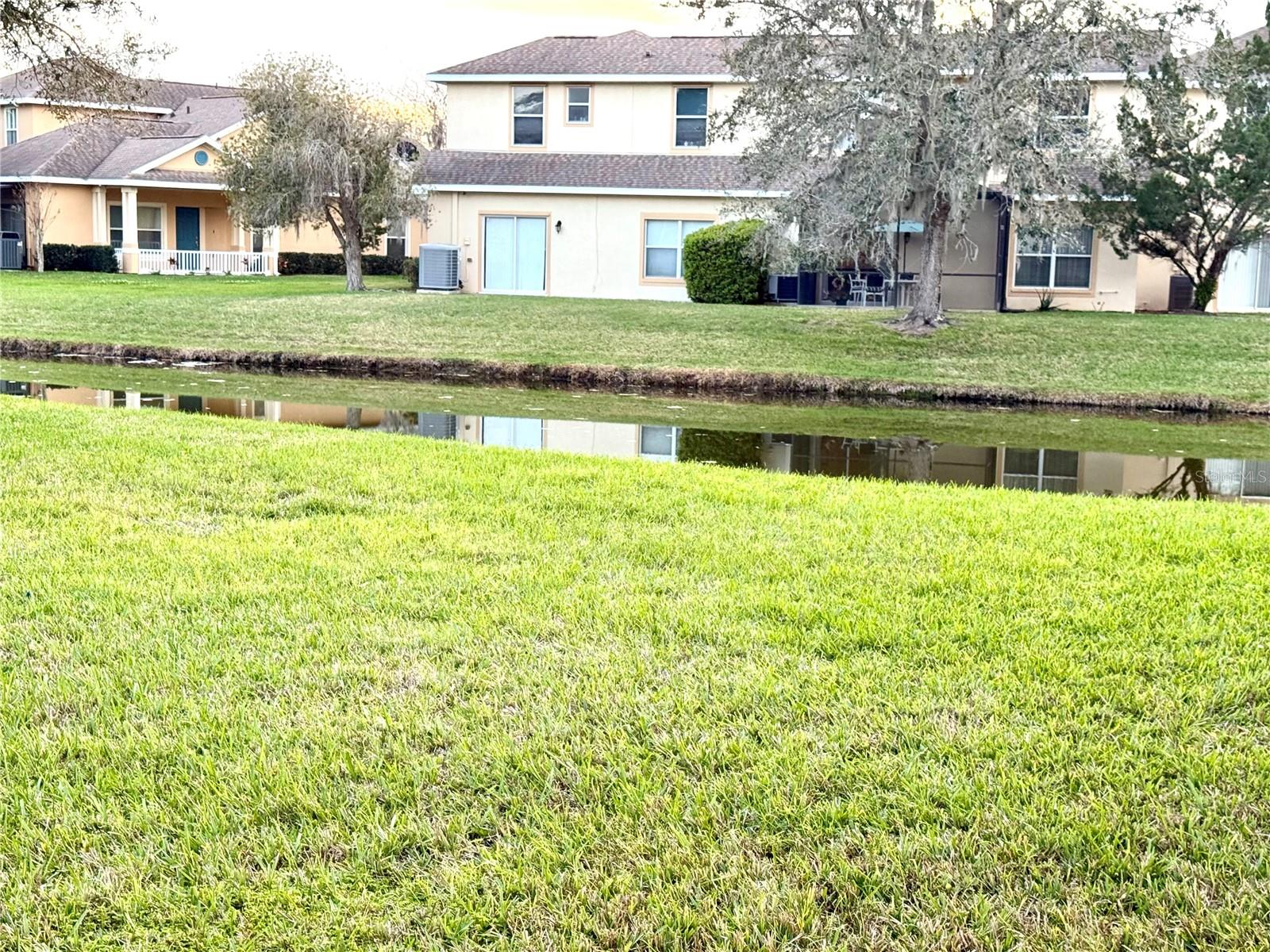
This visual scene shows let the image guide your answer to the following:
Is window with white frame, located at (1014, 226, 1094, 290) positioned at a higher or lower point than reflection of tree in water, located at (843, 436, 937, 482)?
higher

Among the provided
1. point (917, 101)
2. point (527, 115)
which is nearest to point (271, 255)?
point (527, 115)

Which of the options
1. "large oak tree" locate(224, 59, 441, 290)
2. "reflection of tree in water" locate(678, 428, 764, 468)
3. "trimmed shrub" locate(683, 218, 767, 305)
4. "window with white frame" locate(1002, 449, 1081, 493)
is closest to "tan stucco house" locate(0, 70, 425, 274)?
"large oak tree" locate(224, 59, 441, 290)

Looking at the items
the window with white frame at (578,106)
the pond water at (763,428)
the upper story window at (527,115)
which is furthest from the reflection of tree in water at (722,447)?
the upper story window at (527,115)

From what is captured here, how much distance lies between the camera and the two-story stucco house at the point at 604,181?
2844 centimetres

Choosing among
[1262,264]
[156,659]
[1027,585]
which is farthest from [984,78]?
[156,659]

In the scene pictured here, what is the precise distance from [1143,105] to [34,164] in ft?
109

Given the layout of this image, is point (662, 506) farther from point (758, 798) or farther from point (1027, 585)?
point (758, 798)

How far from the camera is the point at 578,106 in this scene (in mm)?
30625

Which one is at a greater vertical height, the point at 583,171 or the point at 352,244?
the point at 583,171

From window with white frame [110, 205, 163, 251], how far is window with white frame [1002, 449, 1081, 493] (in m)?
35.3

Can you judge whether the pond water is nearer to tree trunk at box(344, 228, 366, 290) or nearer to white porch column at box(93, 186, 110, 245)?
tree trunk at box(344, 228, 366, 290)

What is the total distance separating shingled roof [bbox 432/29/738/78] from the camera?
2984 cm

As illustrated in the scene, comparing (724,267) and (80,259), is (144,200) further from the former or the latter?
(724,267)

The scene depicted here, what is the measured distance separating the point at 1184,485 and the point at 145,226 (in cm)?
3776
